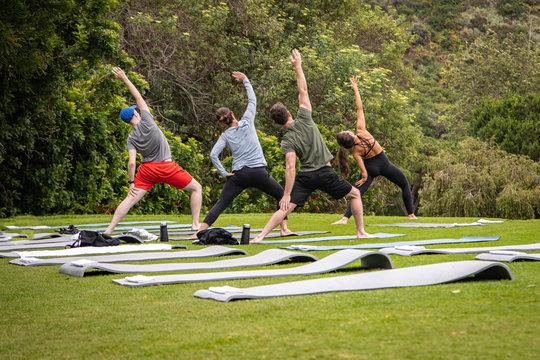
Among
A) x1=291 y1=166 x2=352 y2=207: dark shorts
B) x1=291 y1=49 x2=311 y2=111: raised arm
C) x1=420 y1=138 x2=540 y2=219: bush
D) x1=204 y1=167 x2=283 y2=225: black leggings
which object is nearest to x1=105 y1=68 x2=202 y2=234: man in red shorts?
x1=204 y1=167 x2=283 y2=225: black leggings

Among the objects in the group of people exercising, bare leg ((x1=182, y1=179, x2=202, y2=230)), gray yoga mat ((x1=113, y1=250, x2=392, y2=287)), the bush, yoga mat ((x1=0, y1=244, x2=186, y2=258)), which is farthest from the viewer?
the bush

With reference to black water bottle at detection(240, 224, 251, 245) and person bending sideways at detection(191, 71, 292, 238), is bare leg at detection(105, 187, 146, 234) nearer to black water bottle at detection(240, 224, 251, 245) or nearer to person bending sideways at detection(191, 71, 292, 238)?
person bending sideways at detection(191, 71, 292, 238)

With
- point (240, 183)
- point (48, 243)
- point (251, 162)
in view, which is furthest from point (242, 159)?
point (48, 243)

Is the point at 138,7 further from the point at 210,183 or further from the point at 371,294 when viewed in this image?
the point at 371,294

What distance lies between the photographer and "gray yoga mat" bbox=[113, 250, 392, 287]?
5070 mm

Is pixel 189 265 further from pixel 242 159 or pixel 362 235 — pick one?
pixel 362 235

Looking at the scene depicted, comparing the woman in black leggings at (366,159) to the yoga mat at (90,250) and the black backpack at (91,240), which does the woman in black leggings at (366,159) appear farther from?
the black backpack at (91,240)

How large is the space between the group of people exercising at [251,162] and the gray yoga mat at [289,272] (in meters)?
2.39

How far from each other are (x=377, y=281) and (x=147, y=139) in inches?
201

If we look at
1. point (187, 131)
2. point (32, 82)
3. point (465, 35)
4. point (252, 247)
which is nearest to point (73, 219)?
point (32, 82)

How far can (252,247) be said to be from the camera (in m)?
7.86

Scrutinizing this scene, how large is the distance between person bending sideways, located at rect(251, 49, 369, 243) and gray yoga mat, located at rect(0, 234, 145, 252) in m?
1.75

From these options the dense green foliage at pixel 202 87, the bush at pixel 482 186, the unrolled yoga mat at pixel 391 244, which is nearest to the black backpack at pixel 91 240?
the unrolled yoga mat at pixel 391 244

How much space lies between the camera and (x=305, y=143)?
26.9ft
